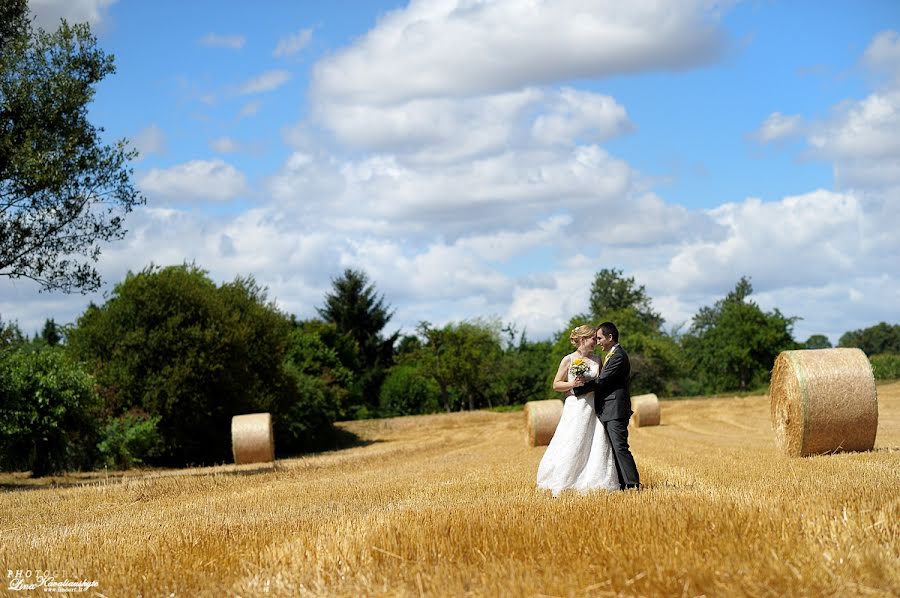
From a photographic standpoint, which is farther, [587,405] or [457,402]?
[457,402]

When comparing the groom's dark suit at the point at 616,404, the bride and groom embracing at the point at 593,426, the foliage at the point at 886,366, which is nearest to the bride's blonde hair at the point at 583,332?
the bride and groom embracing at the point at 593,426

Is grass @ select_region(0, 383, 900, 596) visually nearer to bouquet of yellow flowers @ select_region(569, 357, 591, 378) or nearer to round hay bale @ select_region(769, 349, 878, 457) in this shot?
bouquet of yellow flowers @ select_region(569, 357, 591, 378)

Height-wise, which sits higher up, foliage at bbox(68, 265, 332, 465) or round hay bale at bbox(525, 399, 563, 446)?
foliage at bbox(68, 265, 332, 465)

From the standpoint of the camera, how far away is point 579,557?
5.92m

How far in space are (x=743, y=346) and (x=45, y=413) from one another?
2389 inches

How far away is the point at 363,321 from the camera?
8119 cm

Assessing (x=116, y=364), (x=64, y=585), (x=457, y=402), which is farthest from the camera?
(x=457, y=402)

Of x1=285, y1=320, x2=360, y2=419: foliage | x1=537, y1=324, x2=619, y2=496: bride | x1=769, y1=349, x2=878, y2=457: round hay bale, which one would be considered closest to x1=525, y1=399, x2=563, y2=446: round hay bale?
x1=769, y1=349, x2=878, y2=457: round hay bale

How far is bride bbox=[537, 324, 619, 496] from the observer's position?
10820mm

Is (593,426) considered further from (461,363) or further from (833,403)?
(461,363)

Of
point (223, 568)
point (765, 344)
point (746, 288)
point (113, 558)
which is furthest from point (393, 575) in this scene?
point (746, 288)

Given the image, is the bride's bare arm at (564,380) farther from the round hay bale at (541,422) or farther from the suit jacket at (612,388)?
the round hay bale at (541,422)

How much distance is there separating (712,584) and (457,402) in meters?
78.3

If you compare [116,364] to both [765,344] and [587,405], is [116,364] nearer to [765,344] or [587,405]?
[587,405]
